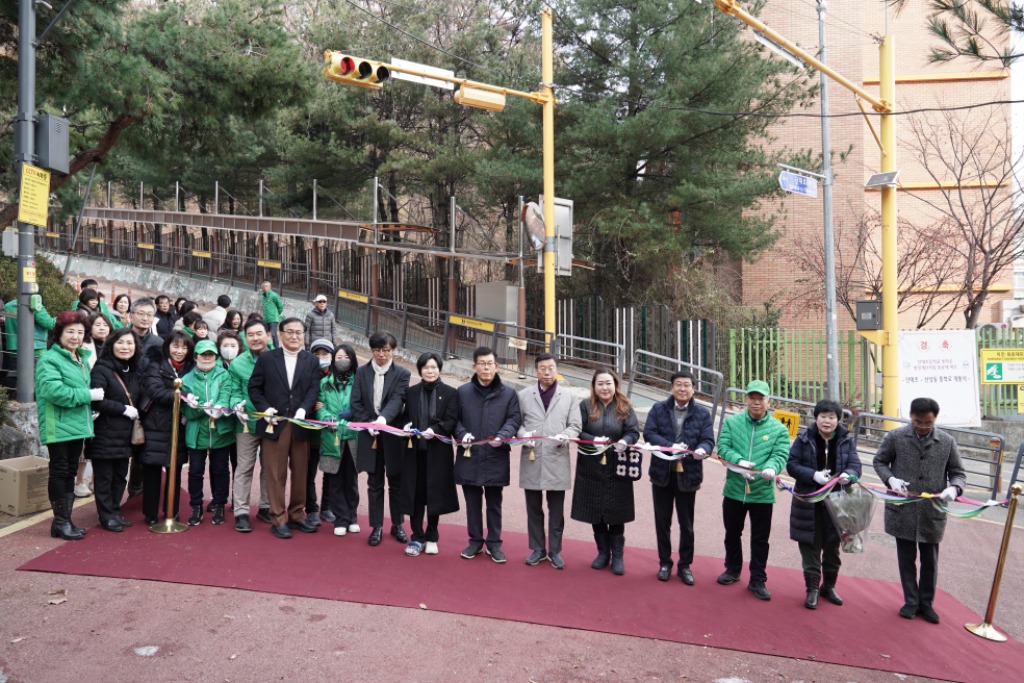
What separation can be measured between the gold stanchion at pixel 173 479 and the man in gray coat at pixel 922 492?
18.3 feet

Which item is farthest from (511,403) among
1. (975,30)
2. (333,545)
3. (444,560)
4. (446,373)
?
(446,373)

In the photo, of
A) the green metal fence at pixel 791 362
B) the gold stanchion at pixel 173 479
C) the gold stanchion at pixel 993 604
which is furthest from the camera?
the green metal fence at pixel 791 362

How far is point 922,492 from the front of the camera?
572 centimetres

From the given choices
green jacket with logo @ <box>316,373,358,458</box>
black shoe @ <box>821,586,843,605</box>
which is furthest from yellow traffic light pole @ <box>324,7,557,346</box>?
black shoe @ <box>821,586,843,605</box>

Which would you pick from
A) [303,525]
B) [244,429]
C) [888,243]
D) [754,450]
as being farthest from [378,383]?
[888,243]

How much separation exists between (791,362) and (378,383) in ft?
35.1

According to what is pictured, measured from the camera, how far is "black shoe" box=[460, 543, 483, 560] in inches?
248

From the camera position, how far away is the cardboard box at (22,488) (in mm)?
6770

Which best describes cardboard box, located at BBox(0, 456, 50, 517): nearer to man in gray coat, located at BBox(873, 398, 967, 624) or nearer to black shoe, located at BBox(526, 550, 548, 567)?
black shoe, located at BBox(526, 550, 548, 567)

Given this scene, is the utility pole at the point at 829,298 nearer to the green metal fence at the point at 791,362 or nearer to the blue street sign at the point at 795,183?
the green metal fence at the point at 791,362

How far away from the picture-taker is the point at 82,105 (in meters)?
10.9

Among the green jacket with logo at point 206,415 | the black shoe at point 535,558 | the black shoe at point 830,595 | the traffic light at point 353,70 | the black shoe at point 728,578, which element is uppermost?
the traffic light at point 353,70

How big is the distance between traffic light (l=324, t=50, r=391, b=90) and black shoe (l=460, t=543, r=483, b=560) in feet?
→ 21.0

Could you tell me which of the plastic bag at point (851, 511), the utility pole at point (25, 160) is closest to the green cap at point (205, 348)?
the utility pole at point (25, 160)
